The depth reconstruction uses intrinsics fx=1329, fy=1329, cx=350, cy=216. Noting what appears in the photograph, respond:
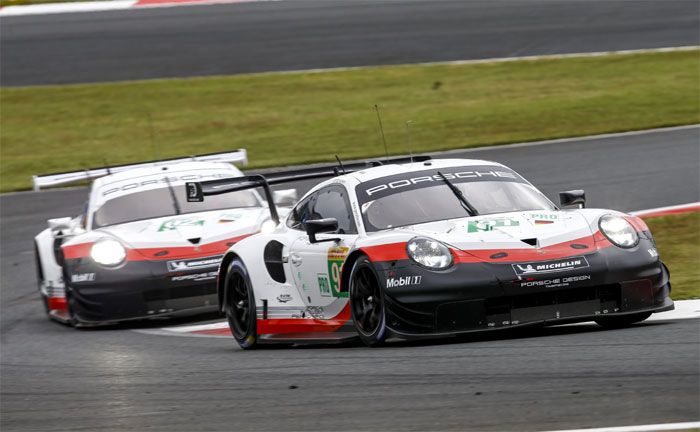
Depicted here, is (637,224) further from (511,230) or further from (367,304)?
(367,304)

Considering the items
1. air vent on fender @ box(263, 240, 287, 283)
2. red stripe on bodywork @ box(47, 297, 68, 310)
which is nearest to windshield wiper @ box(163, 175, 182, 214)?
red stripe on bodywork @ box(47, 297, 68, 310)

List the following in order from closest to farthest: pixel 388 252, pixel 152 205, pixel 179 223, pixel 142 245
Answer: pixel 388 252 < pixel 142 245 < pixel 179 223 < pixel 152 205

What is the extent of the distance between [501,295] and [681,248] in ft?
17.2

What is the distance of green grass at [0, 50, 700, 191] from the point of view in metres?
20.7

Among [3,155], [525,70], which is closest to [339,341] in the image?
[3,155]

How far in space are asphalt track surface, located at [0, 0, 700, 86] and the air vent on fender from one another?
58.3 ft

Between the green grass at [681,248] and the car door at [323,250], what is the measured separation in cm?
254

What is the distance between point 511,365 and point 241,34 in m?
24.2

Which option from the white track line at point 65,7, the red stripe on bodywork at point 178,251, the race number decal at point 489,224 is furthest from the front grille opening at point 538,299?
the white track line at point 65,7

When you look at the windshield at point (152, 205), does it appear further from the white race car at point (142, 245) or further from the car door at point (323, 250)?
the car door at point (323, 250)

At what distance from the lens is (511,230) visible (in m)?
7.48

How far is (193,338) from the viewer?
10023 mm

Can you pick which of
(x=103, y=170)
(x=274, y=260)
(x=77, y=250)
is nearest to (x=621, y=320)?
(x=274, y=260)

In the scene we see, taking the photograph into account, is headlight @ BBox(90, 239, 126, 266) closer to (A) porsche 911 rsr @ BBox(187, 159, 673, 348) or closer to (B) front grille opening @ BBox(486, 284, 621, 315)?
(A) porsche 911 rsr @ BBox(187, 159, 673, 348)
